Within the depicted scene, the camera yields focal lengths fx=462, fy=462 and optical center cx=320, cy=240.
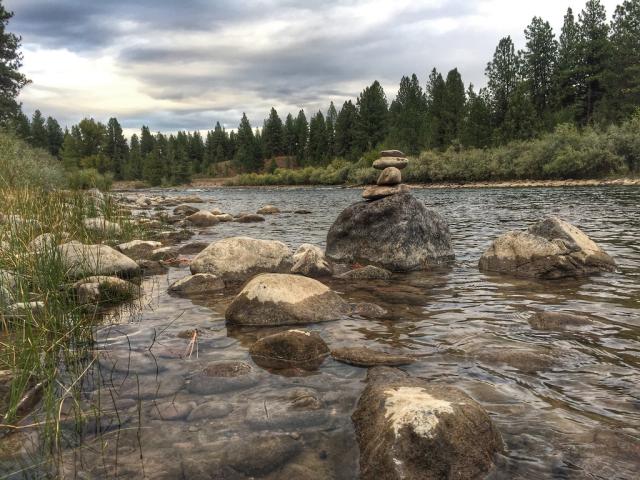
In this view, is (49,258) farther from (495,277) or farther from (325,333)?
(495,277)

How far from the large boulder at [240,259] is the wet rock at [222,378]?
4997 mm

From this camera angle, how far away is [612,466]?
3336mm

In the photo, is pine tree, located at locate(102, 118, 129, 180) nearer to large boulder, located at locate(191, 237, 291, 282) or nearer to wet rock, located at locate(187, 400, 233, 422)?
large boulder, located at locate(191, 237, 291, 282)

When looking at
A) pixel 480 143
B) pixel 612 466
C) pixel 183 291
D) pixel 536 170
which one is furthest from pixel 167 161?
pixel 612 466

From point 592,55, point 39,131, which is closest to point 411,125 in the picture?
point 592,55

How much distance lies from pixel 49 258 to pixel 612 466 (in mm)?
6389

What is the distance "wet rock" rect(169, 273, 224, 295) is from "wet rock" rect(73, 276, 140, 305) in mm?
776

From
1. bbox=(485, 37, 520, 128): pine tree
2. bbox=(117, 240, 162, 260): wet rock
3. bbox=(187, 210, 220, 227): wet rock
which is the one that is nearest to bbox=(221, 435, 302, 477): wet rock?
bbox=(117, 240, 162, 260): wet rock

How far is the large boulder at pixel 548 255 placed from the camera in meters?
9.92

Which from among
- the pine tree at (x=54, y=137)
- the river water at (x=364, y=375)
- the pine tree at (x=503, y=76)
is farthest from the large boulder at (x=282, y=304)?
the pine tree at (x=54, y=137)

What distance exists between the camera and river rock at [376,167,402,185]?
1376 centimetres

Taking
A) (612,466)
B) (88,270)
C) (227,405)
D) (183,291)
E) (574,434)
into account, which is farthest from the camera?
(183,291)

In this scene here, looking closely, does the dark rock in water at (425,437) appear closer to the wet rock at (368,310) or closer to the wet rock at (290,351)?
the wet rock at (290,351)

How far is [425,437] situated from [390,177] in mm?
10978
